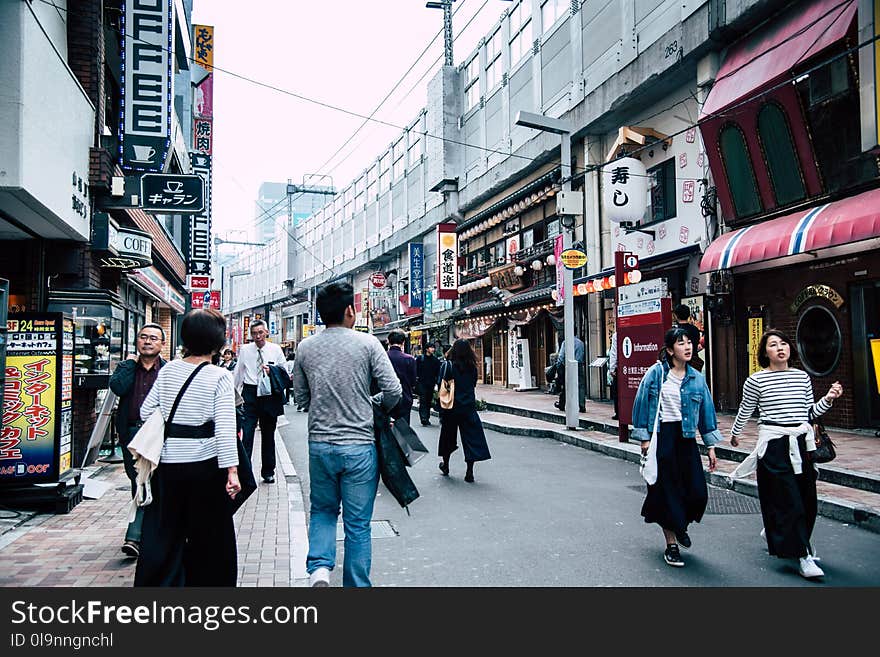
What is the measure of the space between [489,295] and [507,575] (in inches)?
917

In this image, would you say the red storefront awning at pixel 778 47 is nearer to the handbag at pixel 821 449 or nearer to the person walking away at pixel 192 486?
the handbag at pixel 821 449

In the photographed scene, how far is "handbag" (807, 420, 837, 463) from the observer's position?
202 inches

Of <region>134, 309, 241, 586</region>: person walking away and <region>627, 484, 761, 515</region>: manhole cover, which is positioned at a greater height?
<region>134, 309, 241, 586</region>: person walking away

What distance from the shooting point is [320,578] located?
407 cm

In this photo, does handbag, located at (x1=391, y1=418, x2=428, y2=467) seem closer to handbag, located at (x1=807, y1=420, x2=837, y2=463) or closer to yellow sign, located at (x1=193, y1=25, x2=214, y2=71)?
handbag, located at (x1=807, y1=420, x2=837, y2=463)

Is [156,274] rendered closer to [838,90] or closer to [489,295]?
[489,295]

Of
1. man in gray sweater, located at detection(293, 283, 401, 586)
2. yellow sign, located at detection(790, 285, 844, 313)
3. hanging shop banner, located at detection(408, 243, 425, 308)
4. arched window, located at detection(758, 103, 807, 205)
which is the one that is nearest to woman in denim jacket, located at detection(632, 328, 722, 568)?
man in gray sweater, located at detection(293, 283, 401, 586)

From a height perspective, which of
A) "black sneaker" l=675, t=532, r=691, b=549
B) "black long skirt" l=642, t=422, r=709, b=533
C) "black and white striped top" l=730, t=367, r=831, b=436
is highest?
"black and white striped top" l=730, t=367, r=831, b=436

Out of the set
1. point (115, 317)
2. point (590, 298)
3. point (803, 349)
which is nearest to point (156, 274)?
point (115, 317)

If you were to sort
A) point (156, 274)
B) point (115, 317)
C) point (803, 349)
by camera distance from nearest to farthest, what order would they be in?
1. point (115, 317)
2. point (803, 349)
3. point (156, 274)

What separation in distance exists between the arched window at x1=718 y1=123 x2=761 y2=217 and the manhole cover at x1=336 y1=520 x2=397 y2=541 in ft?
32.4

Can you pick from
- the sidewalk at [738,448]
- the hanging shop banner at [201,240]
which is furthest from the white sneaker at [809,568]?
the hanging shop banner at [201,240]

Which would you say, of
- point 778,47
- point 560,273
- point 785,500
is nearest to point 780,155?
point 778,47

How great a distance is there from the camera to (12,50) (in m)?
6.98
